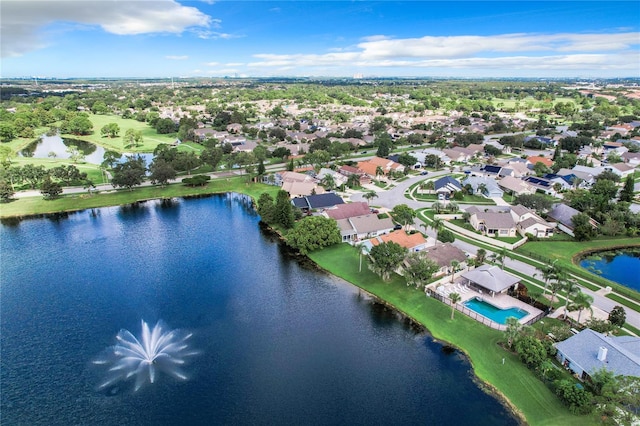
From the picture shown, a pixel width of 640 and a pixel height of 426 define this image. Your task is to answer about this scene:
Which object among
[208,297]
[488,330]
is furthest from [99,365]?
[488,330]

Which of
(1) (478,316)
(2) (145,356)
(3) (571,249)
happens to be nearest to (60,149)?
(2) (145,356)

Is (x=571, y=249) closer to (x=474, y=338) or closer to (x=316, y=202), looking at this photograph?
(x=474, y=338)

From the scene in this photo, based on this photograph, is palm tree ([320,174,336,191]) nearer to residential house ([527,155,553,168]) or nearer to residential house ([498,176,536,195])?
residential house ([498,176,536,195])

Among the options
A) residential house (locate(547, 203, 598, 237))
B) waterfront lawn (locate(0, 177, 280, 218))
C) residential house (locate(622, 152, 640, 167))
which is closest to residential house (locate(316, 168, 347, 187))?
waterfront lawn (locate(0, 177, 280, 218))

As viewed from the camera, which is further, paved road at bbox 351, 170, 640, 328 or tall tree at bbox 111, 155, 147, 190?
tall tree at bbox 111, 155, 147, 190

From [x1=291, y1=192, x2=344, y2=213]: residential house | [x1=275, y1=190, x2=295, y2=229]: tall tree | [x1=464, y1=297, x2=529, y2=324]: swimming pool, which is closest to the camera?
[x1=464, y1=297, x2=529, y2=324]: swimming pool

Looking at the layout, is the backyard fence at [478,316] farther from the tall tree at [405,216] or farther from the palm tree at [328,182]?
the palm tree at [328,182]

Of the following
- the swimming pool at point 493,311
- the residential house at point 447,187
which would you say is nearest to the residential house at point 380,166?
the residential house at point 447,187
